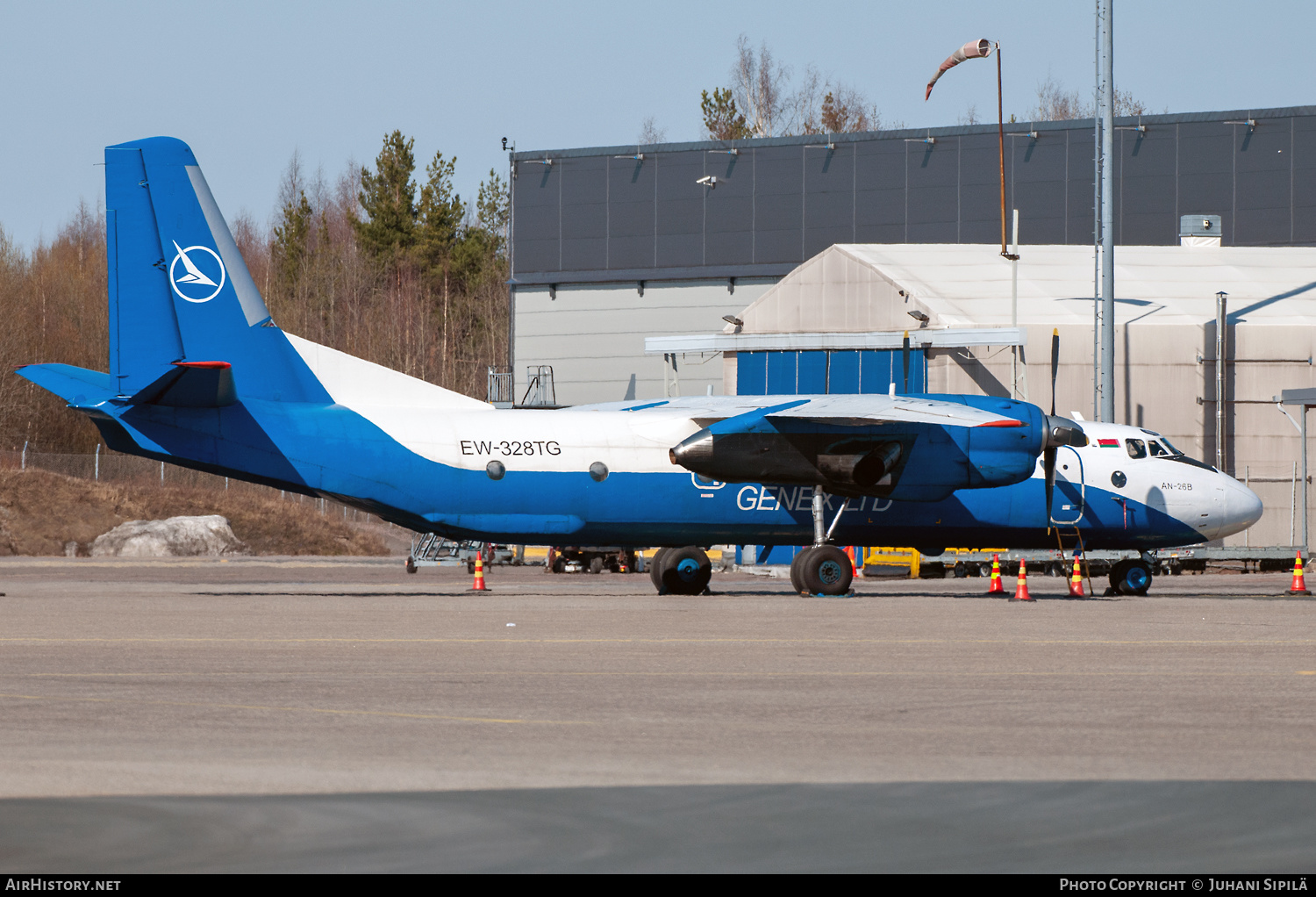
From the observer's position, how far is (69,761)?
7.35m

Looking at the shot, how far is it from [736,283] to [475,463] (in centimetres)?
3965

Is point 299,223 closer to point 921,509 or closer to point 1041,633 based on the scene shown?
point 921,509

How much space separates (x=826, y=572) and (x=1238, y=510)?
8.79m

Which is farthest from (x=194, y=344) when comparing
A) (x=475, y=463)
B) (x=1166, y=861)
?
(x=1166, y=861)

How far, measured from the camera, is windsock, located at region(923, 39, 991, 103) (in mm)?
41344

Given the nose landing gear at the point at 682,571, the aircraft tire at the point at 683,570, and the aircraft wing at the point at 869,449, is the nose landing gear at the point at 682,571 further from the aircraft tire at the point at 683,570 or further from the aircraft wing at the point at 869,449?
the aircraft wing at the point at 869,449

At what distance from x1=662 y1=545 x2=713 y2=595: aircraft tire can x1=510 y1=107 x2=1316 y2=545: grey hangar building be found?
16334 millimetres

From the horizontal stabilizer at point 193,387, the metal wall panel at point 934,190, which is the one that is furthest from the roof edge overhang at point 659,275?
the horizontal stabilizer at point 193,387

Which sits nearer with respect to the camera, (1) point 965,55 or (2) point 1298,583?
(2) point 1298,583

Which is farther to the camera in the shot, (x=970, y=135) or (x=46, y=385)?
(x=970, y=135)

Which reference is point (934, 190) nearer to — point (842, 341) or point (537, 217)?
point (537, 217)

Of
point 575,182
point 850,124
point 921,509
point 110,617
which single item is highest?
point 850,124

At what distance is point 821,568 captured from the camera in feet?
84.2

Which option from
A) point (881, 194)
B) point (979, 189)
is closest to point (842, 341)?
point (881, 194)
